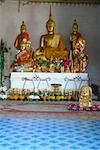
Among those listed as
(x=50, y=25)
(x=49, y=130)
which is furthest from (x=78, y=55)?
(x=49, y=130)

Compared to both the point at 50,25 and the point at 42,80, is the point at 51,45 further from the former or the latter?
the point at 42,80

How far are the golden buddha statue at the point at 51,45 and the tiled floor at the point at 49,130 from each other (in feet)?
9.36

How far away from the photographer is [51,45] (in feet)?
24.7

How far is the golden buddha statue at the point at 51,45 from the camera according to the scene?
714 cm

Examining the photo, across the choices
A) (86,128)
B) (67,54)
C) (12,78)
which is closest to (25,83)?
(12,78)

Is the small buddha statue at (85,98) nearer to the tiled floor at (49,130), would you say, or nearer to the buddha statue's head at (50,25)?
the tiled floor at (49,130)

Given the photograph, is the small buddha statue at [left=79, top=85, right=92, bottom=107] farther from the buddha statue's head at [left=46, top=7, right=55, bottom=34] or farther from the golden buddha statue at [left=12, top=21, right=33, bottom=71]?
the buddha statue's head at [left=46, top=7, right=55, bottom=34]

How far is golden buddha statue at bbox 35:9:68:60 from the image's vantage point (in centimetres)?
714

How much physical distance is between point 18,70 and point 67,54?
122 cm

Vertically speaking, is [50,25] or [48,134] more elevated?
[50,25]

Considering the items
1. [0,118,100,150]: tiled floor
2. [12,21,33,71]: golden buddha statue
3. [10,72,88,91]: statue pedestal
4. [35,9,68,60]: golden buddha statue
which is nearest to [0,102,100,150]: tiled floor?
[0,118,100,150]: tiled floor

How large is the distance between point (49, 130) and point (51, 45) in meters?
4.45

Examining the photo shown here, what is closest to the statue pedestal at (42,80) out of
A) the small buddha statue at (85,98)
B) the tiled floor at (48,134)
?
the small buddha statue at (85,98)

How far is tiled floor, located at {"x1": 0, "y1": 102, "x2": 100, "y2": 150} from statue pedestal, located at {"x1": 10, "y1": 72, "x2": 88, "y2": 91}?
2.16 m
